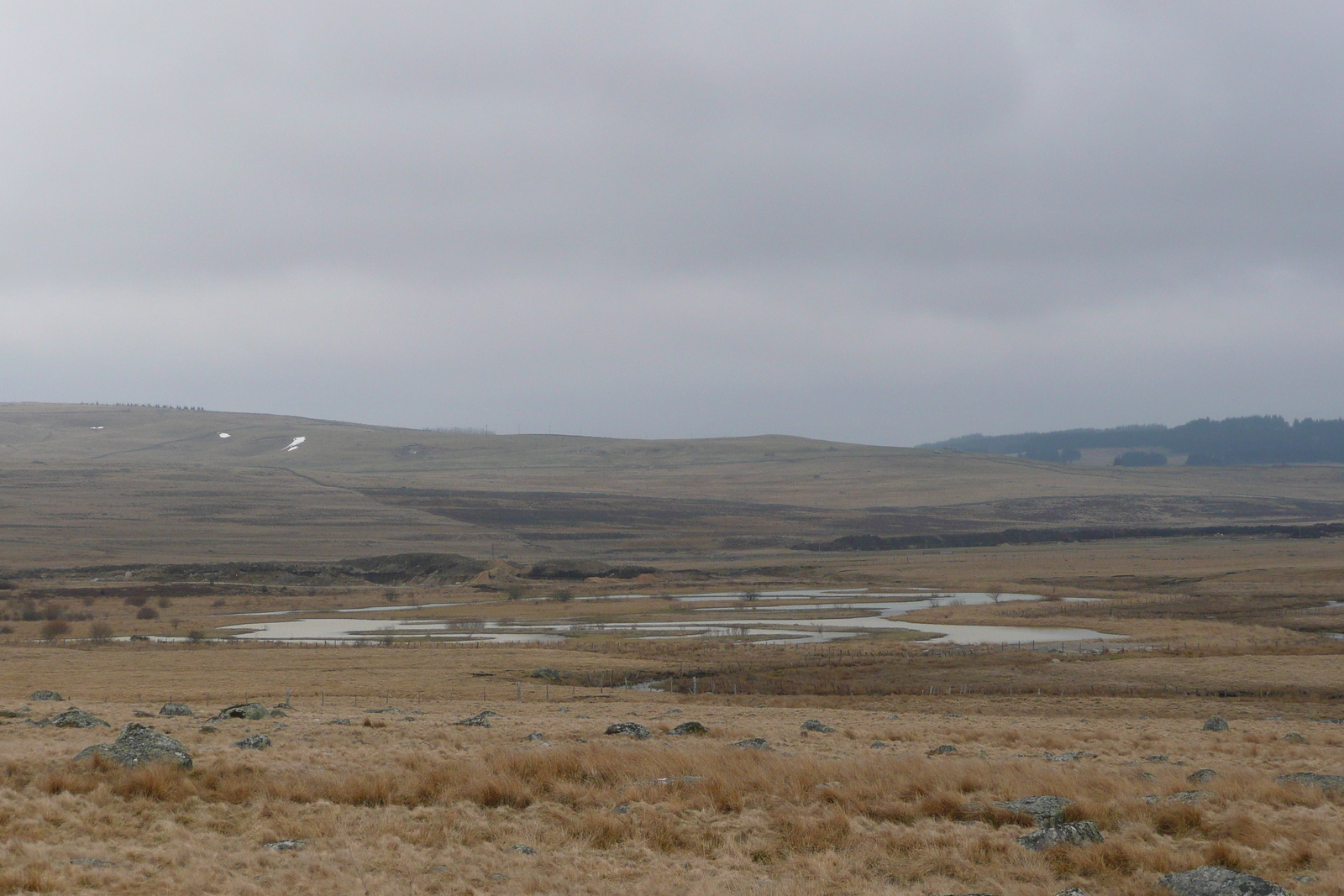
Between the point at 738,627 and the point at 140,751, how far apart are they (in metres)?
54.9

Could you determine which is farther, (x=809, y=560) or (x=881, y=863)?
(x=809, y=560)

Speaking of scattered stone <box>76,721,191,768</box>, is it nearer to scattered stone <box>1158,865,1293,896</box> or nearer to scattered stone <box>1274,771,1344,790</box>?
scattered stone <box>1158,865,1293,896</box>

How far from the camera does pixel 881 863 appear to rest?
11836 mm

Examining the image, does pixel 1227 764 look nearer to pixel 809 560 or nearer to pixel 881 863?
pixel 881 863

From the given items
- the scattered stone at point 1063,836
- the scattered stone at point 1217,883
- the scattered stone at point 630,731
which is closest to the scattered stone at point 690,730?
the scattered stone at point 630,731

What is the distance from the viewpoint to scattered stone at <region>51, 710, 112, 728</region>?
21016 mm

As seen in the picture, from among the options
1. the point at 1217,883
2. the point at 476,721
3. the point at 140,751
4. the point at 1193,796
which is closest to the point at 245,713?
the point at 476,721

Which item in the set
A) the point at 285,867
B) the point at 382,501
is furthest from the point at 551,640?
the point at 382,501

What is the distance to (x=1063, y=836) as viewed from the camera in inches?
486

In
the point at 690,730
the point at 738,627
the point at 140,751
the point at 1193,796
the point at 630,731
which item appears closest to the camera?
the point at 1193,796

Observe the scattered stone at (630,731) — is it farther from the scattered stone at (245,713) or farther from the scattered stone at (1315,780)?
the scattered stone at (1315,780)

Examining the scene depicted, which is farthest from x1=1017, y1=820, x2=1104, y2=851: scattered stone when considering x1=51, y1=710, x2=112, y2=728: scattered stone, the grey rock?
x1=51, y1=710, x2=112, y2=728: scattered stone

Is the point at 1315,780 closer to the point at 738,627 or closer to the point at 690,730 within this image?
the point at 690,730

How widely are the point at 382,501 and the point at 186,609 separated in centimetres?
10721
